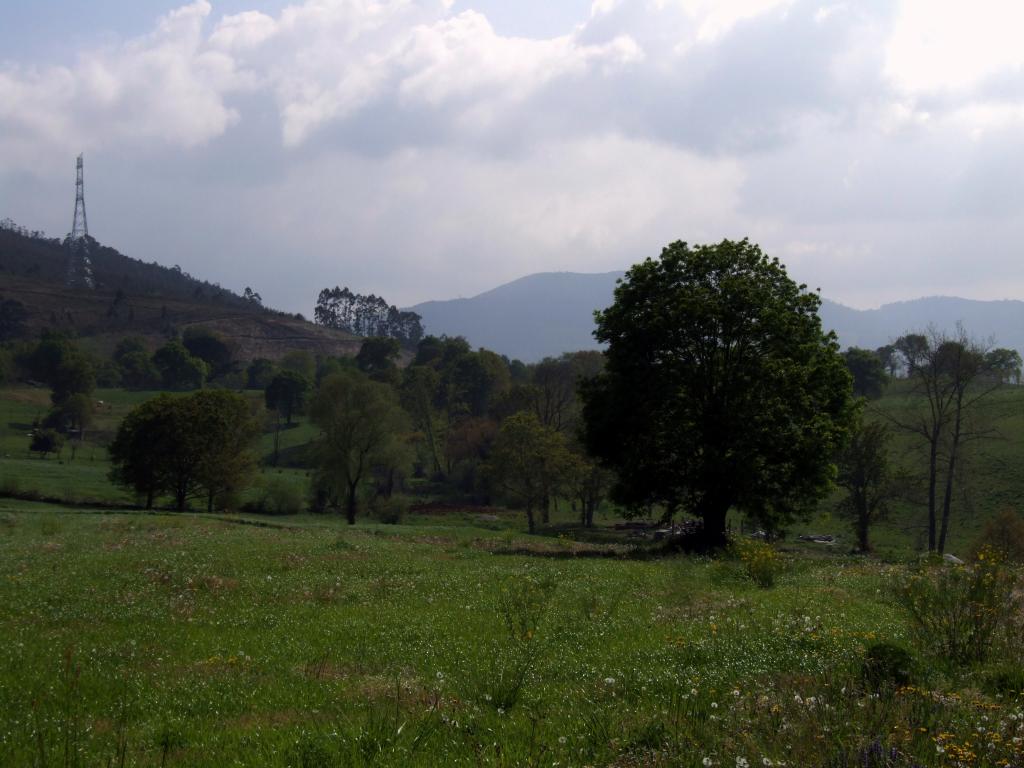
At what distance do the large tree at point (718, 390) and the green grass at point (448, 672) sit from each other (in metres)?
11.1

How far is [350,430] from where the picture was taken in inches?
2761

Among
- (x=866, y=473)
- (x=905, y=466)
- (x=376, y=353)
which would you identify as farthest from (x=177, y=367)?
(x=866, y=473)

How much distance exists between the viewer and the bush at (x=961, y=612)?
9.65 meters

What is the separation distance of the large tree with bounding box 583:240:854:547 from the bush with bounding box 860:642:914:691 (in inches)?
891

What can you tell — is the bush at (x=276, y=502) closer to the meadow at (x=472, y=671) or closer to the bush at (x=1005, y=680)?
the meadow at (x=472, y=671)

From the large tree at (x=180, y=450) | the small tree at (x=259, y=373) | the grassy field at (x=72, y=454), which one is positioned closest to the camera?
the large tree at (x=180, y=450)

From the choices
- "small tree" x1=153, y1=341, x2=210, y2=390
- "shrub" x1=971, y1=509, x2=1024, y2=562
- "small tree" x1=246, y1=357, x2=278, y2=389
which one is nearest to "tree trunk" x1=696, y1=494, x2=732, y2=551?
"shrub" x1=971, y1=509, x2=1024, y2=562

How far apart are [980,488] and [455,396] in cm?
8412

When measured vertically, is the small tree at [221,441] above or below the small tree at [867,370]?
below

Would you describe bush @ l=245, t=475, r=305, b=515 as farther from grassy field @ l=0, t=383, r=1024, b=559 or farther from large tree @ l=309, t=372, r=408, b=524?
large tree @ l=309, t=372, r=408, b=524

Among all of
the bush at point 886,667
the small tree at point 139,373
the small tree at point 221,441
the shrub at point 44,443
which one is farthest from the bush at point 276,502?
the small tree at point 139,373

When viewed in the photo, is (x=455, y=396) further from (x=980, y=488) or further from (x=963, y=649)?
(x=963, y=649)

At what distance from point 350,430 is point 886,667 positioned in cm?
6427

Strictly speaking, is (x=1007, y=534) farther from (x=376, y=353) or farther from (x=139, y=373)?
(x=139, y=373)
